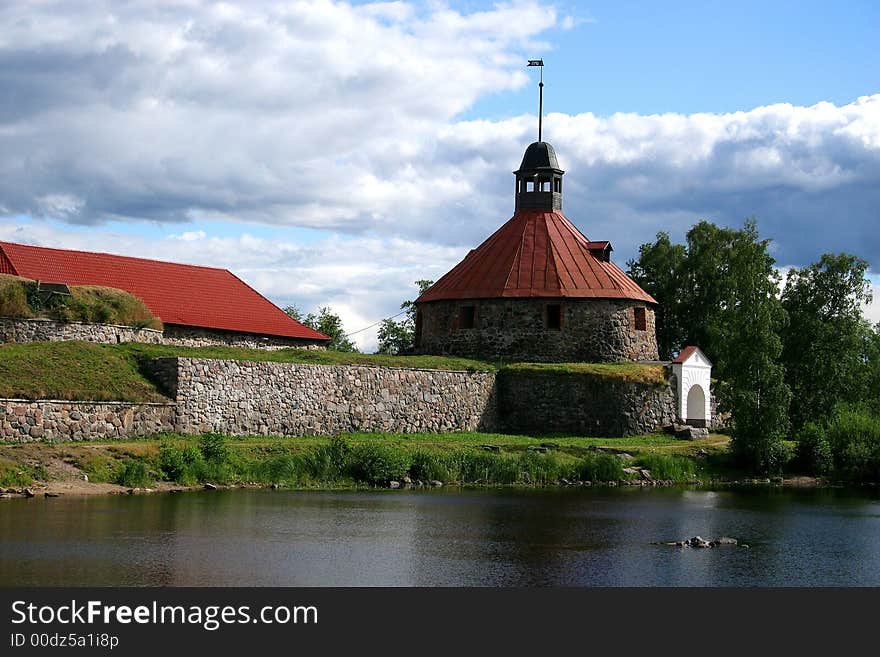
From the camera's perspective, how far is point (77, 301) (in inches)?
1411

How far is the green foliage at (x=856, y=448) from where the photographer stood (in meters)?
39.7

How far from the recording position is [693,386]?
4812 centimetres

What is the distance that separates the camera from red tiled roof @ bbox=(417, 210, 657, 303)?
49.0 m

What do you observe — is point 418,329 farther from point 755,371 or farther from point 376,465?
point 376,465

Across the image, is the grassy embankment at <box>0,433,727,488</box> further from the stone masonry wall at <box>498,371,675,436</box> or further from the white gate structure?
the white gate structure

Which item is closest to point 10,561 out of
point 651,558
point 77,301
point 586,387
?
point 651,558

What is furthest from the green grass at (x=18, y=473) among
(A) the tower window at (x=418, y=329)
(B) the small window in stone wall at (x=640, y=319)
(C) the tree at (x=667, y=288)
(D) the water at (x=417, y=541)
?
(C) the tree at (x=667, y=288)

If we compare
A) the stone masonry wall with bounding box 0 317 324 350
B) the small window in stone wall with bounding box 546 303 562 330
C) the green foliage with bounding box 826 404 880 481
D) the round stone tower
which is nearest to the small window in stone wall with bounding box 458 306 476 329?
the round stone tower

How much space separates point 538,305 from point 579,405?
18.8 ft

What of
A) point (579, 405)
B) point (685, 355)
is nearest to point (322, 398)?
point (579, 405)

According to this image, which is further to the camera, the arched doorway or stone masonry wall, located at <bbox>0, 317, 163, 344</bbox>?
the arched doorway

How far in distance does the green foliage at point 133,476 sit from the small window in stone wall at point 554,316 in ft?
77.8

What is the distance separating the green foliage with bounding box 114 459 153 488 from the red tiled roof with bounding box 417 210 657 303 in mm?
23182

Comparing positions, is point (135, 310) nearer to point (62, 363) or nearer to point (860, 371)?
point (62, 363)
